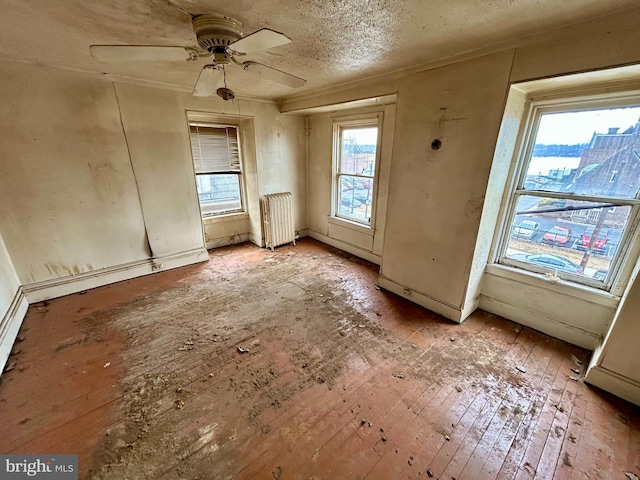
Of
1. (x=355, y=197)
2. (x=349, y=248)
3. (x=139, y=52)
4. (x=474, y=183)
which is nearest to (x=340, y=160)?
(x=355, y=197)

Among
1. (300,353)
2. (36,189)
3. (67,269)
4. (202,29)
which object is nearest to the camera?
(202,29)

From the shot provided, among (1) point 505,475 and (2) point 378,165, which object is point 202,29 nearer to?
(2) point 378,165

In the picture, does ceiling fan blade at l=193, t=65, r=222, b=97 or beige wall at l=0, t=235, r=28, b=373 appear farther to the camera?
beige wall at l=0, t=235, r=28, b=373

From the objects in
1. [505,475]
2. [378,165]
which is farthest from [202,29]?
[505,475]

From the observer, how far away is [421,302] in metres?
2.83

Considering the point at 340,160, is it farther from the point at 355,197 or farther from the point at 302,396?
the point at 302,396

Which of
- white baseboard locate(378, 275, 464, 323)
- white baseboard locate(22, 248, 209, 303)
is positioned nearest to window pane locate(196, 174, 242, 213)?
white baseboard locate(22, 248, 209, 303)

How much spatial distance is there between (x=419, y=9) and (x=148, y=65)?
2437 mm

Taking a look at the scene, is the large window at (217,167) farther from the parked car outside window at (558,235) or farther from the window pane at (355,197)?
the parked car outside window at (558,235)

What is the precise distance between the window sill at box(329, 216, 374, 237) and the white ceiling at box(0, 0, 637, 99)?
216 centimetres

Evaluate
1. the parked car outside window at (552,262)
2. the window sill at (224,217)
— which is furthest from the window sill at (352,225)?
the parked car outside window at (552,262)

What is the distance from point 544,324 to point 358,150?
9.92 ft

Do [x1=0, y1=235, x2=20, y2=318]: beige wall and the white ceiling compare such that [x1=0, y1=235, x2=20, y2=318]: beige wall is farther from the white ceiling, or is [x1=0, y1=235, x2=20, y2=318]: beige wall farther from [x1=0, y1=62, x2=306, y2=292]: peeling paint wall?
the white ceiling

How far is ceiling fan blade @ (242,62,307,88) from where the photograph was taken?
1.73 m
